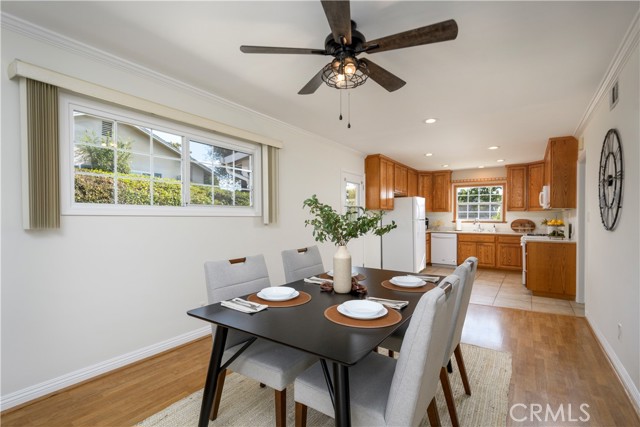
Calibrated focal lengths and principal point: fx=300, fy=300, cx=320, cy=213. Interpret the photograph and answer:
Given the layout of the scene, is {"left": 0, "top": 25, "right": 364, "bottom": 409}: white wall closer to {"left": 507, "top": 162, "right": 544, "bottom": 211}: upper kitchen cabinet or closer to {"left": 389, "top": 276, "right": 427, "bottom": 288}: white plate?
{"left": 389, "top": 276, "right": 427, "bottom": 288}: white plate

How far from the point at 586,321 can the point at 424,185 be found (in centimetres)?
466

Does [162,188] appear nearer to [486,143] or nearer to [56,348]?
[56,348]

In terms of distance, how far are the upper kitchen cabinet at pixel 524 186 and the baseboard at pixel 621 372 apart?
4050 mm

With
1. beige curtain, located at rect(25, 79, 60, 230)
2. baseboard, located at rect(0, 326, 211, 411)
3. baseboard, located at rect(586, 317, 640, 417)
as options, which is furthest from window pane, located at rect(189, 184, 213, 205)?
baseboard, located at rect(586, 317, 640, 417)

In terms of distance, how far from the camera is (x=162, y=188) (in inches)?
103

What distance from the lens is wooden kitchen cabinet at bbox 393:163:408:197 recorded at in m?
6.12

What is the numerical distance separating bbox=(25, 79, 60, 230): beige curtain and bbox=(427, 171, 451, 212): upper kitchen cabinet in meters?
7.25

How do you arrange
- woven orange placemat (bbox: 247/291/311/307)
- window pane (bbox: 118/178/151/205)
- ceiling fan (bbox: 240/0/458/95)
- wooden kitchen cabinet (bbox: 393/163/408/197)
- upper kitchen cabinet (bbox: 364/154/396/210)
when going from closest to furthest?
1. ceiling fan (bbox: 240/0/458/95)
2. woven orange placemat (bbox: 247/291/311/307)
3. window pane (bbox: 118/178/151/205)
4. upper kitchen cabinet (bbox: 364/154/396/210)
5. wooden kitchen cabinet (bbox: 393/163/408/197)

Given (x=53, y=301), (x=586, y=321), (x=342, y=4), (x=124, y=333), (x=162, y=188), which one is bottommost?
(x=586, y=321)

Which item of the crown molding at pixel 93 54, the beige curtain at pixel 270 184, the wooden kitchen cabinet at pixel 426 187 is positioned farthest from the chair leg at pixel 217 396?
the wooden kitchen cabinet at pixel 426 187

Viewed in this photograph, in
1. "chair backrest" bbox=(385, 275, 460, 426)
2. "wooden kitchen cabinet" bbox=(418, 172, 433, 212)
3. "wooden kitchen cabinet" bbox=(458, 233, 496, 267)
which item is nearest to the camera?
"chair backrest" bbox=(385, 275, 460, 426)

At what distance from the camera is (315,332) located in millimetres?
1280

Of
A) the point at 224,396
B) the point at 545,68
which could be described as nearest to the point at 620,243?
the point at 545,68
